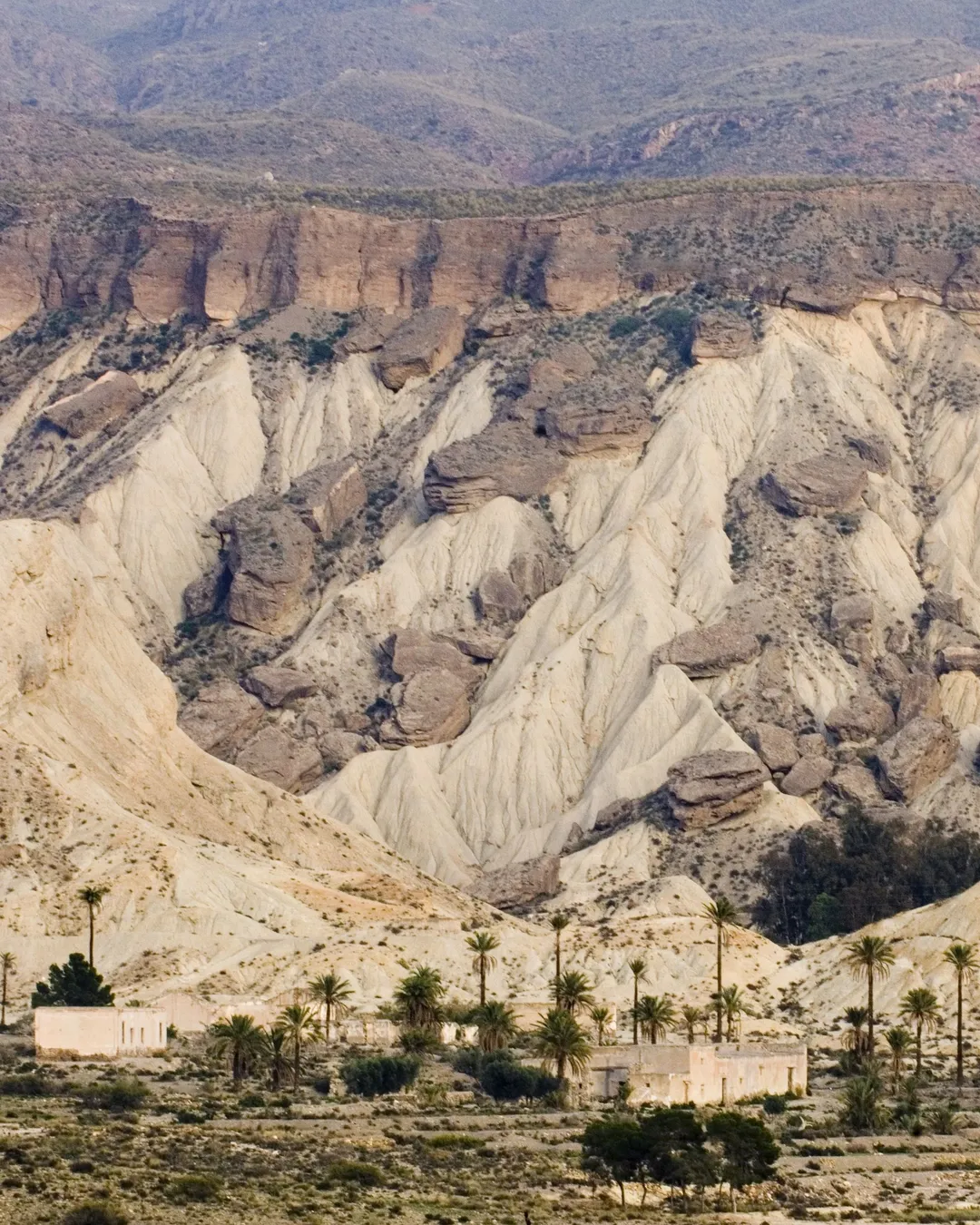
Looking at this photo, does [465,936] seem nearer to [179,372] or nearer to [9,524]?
[9,524]

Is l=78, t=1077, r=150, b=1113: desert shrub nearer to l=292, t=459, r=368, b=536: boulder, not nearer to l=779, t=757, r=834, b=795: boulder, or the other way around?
l=779, t=757, r=834, b=795: boulder

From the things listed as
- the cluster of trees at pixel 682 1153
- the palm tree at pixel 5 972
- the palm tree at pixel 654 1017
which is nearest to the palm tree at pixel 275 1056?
the palm tree at pixel 654 1017

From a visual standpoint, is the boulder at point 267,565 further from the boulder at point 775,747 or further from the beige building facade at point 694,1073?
the beige building facade at point 694,1073

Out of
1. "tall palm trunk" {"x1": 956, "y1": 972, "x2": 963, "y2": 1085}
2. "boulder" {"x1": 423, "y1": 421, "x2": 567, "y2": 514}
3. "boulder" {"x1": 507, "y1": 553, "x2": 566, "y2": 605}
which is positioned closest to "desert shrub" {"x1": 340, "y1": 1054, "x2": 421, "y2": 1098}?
"tall palm trunk" {"x1": 956, "y1": 972, "x2": 963, "y2": 1085}

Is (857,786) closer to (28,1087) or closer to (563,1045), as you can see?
(563,1045)

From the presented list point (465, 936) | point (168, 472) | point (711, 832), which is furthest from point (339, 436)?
point (465, 936)
